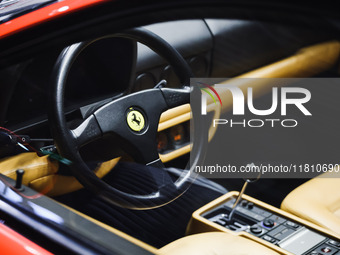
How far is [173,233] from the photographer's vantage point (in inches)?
56.9

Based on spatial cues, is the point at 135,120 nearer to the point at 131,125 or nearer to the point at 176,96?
the point at 131,125

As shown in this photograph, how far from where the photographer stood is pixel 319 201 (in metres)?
1.74

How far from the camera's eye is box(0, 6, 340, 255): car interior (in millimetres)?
1258

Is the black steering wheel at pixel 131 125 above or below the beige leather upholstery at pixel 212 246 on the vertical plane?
above

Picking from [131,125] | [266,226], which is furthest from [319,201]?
[131,125]

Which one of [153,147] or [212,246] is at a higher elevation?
[153,147]

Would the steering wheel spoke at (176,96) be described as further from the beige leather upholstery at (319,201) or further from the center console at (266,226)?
the beige leather upholstery at (319,201)

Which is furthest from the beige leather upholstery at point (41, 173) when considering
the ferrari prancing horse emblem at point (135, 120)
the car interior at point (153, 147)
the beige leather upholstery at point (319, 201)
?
the beige leather upholstery at point (319, 201)

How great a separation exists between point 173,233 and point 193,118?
0.39 m

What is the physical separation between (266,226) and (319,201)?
7.8 inches

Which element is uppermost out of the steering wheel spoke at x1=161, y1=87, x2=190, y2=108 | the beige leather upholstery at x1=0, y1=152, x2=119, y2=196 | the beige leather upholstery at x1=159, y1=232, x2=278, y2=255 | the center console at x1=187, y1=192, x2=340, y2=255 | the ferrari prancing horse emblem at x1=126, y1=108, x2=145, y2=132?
the steering wheel spoke at x1=161, y1=87, x2=190, y2=108

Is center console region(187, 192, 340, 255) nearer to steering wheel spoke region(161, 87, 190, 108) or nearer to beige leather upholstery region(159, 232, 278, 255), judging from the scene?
beige leather upholstery region(159, 232, 278, 255)

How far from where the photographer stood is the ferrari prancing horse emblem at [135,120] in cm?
147

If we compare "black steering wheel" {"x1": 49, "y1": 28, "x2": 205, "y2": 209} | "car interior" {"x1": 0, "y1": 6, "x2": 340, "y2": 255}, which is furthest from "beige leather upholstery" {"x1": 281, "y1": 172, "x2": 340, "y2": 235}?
"black steering wheel" {"x1": 49, "y1": 28, "x2": 205, "y2": 209}
